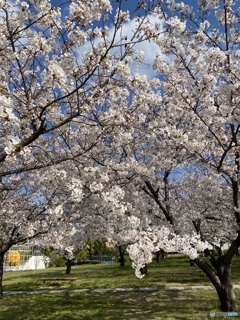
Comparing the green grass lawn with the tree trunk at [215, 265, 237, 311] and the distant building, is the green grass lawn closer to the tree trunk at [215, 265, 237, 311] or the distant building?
the tree trunk at [215, 265, 237, 311]

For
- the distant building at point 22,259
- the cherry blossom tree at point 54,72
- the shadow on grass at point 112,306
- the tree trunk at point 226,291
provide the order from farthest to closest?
1. the distant building at point 22,259
2. the shadow on grass at point 112,306
3. the tree trunk at point 226,291
4. the cherry blossom tree at point 54,72

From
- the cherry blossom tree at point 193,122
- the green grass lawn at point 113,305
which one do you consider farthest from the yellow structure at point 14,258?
the cherry blossom tree at point 193,122

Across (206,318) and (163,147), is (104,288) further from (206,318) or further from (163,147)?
(163,147)

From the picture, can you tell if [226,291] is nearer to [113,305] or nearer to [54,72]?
[113,305]

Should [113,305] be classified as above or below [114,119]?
below

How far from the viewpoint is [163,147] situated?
926cm

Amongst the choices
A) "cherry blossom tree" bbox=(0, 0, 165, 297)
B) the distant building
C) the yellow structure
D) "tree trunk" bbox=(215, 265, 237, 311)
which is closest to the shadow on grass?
"tree trunk" bbox=(215, 265, 237, 311)

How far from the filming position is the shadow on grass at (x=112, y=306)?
365 inches

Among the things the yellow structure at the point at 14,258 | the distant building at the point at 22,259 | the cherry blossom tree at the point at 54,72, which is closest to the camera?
the cherry blossom tree at the point at 54,72

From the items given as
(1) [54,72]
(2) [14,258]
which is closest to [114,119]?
(1) [54,72]

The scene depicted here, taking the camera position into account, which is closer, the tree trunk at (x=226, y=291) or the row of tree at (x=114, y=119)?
the row of tree at (x=114, y=119)

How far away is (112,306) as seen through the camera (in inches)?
422

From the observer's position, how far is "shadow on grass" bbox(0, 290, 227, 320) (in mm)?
9273

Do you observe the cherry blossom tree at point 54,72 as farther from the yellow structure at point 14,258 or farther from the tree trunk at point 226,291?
the yellow structure at point 14,258
